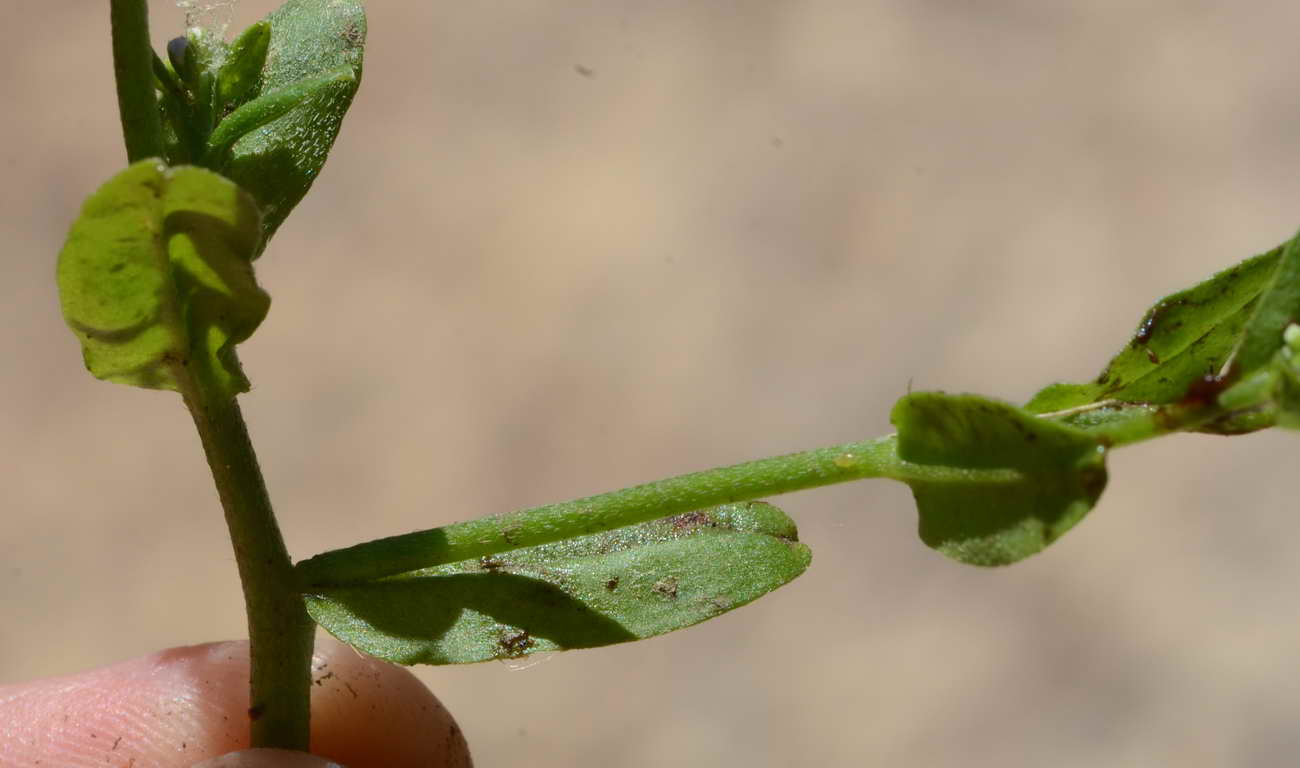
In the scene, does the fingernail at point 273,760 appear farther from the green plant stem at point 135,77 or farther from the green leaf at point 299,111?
the green plant stem at point 135,77

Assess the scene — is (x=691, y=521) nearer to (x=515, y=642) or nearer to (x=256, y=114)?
(x=515, y=642)

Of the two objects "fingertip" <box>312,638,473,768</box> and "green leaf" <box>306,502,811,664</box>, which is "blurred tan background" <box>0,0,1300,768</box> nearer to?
"fingertip" <box>312,638,473,768</box>

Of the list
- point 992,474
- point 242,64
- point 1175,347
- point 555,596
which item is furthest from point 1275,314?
point 242,64

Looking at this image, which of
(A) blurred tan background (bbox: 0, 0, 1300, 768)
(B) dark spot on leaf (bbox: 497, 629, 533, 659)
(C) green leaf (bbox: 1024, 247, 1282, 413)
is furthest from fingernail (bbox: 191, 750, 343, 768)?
(A) blurred tan background (bbox: 0, 0, 1300, 768)

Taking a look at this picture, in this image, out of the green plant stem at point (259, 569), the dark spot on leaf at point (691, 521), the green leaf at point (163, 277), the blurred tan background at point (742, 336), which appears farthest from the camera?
the blurred tan background at point (742, 336)

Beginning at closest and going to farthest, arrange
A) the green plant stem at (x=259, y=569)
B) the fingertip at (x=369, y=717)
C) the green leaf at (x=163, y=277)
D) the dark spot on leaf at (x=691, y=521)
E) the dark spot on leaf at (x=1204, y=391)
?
the green leaf at (x=163, y=277)
the dark spot on leaf at (x=1204, y=391)
the green plant stem at (x=259, y=569)
the dark spot on leaf at (x=691, y=521)
the fingertip at (x=369, y=717)

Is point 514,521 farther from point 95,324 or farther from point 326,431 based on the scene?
point 326,431

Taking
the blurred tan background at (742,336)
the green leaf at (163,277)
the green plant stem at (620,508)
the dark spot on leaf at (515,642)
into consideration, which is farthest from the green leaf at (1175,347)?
the blurred tan background at (742,336)
